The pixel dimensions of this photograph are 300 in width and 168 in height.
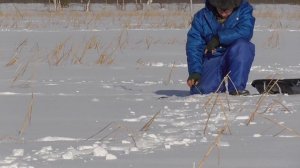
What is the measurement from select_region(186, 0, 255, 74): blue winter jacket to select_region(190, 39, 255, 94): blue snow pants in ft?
0.19

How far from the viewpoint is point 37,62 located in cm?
681

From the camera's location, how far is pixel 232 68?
432cm

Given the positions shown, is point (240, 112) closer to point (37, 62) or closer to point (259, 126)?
point (259, 126)

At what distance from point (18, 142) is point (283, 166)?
3.04ft

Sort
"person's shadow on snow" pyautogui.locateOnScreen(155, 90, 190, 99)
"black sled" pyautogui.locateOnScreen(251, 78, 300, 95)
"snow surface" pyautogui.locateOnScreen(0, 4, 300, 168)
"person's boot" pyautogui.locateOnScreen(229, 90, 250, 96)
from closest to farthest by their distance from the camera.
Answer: "snow surface" pyautogui.locateOnScreen(0, 4, 300, 168) < "person's boot" pyautogui.locateOnScreen(229, 90, 250, 96) < "black sled" pyautogui.locateOnScreen(251, 78, 300, 95) < "person's shadow on snow" pyautogui.locateOnScreen(155, 90, 190, 99)

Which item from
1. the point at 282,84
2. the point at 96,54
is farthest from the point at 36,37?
the point at 282,84

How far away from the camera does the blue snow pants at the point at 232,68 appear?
14.0 ft

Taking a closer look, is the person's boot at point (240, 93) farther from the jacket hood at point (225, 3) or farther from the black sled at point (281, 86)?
the jacket hood at point (225, 3)

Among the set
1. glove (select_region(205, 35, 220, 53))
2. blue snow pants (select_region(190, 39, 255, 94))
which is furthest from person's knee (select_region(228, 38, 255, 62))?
glove (select_region(205, 35, 220, 53))

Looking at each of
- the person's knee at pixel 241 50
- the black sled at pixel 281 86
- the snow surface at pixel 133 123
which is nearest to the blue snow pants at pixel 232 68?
the person's knee at pixel 241 50

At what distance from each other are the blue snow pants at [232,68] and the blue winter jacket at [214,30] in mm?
57

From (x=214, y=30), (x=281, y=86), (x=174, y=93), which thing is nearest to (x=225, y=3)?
(x=214, y=30)

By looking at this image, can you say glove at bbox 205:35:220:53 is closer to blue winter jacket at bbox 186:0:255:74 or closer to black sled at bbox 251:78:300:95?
blue winter jacket at bbox 186:0:255:74

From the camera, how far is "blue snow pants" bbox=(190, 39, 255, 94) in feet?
14.0
